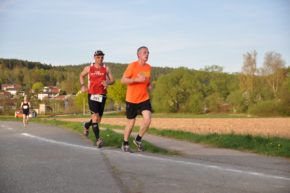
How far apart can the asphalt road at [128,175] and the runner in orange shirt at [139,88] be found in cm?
120

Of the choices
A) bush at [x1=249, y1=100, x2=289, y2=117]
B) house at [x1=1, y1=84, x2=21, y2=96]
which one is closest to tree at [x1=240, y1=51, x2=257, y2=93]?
bush at [x1=249, y1=100, x2=289, y2=117]

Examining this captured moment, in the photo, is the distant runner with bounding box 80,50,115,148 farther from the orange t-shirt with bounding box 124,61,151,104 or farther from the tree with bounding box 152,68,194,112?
the tree with bounding box 152,68,194,112

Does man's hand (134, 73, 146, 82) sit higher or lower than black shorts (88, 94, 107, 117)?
higher

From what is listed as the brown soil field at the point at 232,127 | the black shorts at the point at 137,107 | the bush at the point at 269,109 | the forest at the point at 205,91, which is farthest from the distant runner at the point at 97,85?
the forest at the point at 205,91

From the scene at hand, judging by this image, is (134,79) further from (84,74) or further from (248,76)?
(248,76)

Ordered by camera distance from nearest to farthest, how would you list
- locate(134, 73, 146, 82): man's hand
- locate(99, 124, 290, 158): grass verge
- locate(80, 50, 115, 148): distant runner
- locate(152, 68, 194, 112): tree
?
locate(134, 73, 146, 82): man's hand → locate(99, 124, 290, 158): grass verge → locate(80, 50, 115, 148): distant runner → locate(152, 68, 194, 112): tree

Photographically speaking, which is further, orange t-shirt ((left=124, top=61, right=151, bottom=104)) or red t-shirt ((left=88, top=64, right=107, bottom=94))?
red t-shirt ((left=88, top=64, right=107, bottom=94))

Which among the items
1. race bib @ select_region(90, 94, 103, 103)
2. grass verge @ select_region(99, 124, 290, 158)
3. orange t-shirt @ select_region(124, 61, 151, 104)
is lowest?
grass verge @ select_region(99, 124, 290, 158)

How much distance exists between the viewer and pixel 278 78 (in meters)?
65.3

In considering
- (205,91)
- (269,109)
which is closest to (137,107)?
(269,109)

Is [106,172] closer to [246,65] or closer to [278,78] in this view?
[278,78]

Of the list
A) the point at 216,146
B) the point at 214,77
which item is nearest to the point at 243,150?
the point at 216,146

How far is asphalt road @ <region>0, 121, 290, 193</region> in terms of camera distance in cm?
461

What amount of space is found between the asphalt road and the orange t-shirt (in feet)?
4.66
